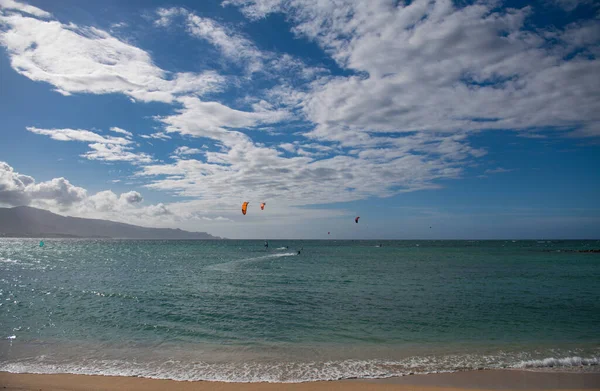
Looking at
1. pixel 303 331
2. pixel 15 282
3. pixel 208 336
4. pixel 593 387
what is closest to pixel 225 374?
pixel 208 336

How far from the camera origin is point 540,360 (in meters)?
11.1

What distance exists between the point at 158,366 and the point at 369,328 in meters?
8.15

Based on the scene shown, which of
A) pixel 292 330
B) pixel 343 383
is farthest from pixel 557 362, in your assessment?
pixel 292 330

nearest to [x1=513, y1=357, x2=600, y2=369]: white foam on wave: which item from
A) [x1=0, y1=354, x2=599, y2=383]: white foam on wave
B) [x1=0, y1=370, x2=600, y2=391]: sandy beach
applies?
[x1=0, y1=354, x2=599, y2=383]: white foam on wave

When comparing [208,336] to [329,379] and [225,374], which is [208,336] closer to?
[225,374]

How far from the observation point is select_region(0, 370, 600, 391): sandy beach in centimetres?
895

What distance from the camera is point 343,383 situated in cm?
930

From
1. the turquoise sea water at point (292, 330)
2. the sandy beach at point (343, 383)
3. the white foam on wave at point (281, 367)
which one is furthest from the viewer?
the turquoise sea water at point (292, 330)

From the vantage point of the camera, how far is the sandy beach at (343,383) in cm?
895

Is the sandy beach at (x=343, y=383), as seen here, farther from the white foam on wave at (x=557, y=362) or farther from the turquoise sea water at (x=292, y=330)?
the white foam on wave at (x=557, y=362)

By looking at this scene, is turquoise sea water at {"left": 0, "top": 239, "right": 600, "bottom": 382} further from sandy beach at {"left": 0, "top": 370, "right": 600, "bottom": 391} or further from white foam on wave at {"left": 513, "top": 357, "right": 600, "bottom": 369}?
sandy beach at {"left": 0, "top": 370, "right": 600, "bottom": 391}

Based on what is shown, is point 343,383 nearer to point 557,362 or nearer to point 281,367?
point 281,367

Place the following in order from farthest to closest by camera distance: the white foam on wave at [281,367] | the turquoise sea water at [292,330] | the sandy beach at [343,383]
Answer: the turquoise sea water at [292,330], the white foam on wave at [281,367], the sandy beach at [343,383]

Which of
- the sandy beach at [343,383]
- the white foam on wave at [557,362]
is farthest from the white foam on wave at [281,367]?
the sandy beach at [343,383]
